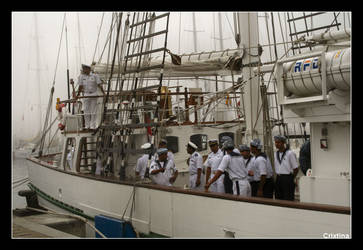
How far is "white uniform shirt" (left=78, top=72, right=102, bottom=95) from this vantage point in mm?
10477

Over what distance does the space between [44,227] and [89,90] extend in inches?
153

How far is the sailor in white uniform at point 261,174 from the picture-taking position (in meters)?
6.39

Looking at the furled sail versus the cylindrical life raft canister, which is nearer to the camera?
the cylindrical life raft canister

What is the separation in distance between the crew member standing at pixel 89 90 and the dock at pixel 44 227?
2.41 m

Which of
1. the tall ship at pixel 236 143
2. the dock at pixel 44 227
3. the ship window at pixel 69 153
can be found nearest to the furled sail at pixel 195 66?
the tall ship at pixel 236 143

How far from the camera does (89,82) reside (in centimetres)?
1053

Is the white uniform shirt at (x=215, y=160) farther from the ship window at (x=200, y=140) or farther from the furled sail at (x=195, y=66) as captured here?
the furled sail at (x=195, y=66)

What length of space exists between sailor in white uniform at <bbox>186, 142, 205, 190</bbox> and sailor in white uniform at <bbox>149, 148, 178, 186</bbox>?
346 millimetres

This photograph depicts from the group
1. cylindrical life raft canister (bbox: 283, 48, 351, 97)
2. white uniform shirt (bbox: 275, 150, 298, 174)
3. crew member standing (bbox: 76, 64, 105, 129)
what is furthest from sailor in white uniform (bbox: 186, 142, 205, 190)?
crew member standing (bbox: 76, 64, 105, 129)

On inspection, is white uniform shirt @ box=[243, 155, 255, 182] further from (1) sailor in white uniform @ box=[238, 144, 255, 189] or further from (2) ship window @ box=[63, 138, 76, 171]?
(2) ship window @ box=[63, 138, 76, 171]

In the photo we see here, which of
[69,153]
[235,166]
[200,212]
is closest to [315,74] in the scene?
[235,166]

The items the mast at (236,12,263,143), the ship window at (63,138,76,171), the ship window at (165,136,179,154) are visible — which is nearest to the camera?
the mast at (236,12,263,143)

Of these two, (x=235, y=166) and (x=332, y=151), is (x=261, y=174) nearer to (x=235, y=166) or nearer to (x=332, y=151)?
(x=235, y=166)

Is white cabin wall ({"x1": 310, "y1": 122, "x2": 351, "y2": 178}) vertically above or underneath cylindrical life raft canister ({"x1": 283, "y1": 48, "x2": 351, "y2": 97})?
underneath
